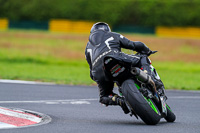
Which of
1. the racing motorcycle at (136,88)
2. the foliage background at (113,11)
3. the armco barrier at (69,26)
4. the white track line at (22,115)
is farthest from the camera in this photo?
the foliage background at (113,11)

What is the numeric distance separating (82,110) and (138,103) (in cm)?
229

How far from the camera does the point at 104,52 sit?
816 centimetres

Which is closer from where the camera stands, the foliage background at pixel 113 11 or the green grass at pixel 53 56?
the green grass at pixel 53 56

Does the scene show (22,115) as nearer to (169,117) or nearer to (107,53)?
(107,53)

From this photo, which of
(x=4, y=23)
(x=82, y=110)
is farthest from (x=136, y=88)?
(x=4, y=23)

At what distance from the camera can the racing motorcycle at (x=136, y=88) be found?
25.5 feet

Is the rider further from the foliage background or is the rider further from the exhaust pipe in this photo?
the foliage background

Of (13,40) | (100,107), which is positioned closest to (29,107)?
(100,107)

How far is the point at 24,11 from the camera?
38.5 m

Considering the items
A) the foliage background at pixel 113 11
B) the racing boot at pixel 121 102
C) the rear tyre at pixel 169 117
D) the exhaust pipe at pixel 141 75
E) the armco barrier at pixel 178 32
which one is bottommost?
the rear tyre at pixel 169 117

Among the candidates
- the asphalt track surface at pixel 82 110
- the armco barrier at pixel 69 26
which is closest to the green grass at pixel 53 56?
the armco barrier at pixel 69 26

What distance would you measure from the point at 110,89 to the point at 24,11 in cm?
3095

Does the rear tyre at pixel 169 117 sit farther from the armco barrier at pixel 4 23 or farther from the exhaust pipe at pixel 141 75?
the armco barrier at pixel 4 23

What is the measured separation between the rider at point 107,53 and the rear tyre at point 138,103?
1.08 feet
